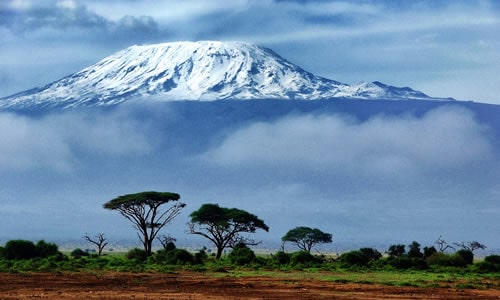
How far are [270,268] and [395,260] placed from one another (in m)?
9.81

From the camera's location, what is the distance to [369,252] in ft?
252

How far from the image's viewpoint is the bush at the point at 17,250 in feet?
221

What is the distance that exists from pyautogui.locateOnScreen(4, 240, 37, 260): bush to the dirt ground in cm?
2498

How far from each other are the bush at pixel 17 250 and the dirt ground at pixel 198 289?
25.0 metres

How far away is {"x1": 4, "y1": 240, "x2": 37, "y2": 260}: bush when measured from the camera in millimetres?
67319

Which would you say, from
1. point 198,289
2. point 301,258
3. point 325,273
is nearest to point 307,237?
point 301,258

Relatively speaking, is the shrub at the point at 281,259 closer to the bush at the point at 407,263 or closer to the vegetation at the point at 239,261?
the vegetation at the point at 239,261

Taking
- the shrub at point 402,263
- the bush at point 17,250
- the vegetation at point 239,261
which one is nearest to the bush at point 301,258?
the vegetation at point 239,261

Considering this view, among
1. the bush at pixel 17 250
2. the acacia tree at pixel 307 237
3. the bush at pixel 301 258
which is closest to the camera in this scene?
the bush at pixel 301 258

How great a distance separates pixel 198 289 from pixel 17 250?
3563 centimetres

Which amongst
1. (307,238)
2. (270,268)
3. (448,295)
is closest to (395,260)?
(270,268)

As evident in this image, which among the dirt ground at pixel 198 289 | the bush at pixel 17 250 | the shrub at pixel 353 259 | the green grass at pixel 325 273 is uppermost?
the bush at pixel 17 250

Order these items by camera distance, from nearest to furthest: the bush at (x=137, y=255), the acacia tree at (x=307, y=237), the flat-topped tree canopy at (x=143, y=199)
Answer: the bush at (x=137, y=255) < the flat-topped tree canopy at (x=143, y=199) < the acacia tree at (x=307, y=237)

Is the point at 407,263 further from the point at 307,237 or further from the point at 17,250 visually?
the point at 307,237
